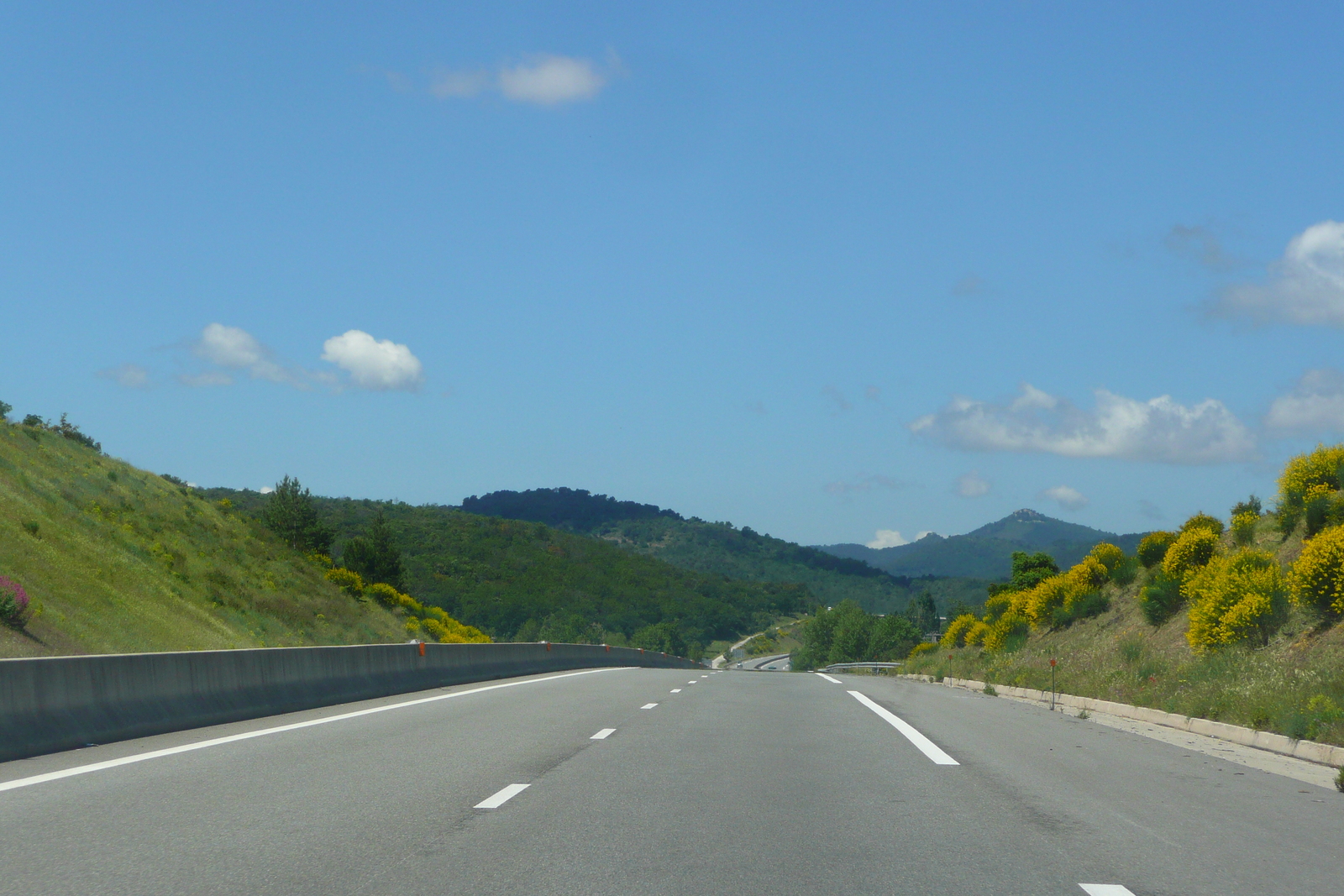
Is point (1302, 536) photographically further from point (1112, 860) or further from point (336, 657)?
point (1112, 860)

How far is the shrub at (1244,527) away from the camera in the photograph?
2772 cm

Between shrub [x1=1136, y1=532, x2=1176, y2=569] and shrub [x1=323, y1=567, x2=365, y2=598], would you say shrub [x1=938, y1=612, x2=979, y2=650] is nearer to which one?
shrub [x1=1136, y1=532, x2=1176, y2=569]

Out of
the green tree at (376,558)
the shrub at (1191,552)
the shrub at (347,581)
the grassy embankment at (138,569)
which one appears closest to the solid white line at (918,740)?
the shrub at (1191,552)

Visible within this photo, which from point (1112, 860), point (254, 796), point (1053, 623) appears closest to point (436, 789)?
point (254, 796)

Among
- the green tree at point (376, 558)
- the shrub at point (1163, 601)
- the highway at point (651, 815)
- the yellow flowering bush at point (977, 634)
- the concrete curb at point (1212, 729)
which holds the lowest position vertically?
the highway at point (651, 815)

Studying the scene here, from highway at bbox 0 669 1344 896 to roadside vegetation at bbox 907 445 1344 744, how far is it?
2233 millimetres

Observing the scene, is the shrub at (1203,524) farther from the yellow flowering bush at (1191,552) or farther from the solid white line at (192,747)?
the solid white line at (192,747)

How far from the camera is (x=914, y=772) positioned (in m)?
11.4

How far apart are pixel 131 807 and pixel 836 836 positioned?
4.70m

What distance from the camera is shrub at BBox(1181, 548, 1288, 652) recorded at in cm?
2081

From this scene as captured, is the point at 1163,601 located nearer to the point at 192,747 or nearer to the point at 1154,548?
the point at 1154,548

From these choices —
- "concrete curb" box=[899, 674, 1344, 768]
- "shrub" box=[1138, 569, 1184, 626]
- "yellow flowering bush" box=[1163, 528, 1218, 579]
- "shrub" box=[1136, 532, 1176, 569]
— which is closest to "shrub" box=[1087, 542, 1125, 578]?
"shrub" box=[1136, 532, 1176, 569]

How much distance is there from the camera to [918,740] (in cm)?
1448

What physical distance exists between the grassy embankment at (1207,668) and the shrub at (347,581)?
47.3m
